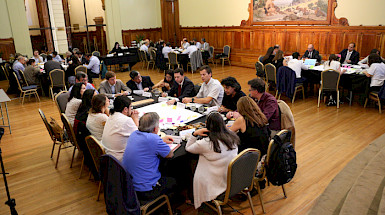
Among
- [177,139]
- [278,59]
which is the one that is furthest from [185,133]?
[278,59]

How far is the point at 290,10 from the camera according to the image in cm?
1014

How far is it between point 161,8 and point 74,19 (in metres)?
4.49

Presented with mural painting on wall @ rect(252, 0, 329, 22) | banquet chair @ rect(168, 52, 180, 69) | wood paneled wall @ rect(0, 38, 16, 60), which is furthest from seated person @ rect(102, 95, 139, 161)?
wood paneled wall @ rect(0, 38, 16, 60)

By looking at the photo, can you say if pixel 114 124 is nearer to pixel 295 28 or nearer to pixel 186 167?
pixel 186 167

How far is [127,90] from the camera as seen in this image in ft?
17.8

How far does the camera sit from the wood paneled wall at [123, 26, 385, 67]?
8.67 meters

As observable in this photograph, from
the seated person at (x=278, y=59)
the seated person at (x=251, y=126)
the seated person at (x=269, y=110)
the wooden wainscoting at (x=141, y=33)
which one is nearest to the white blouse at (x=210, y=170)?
the seated person at (x=251, y=126)

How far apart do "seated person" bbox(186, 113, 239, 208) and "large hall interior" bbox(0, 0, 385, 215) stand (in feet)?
1.44

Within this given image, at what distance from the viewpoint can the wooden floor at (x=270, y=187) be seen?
11.2ft

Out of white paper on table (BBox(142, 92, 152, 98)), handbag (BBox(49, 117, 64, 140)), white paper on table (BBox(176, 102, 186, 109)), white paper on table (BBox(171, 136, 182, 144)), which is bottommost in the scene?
handbag (BBox(49, 117, 64, 140))

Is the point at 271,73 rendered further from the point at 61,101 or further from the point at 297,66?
the point at 61,101

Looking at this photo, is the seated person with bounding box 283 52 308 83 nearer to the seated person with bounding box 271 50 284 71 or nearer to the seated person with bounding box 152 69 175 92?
the seated person with bounding box 271 50 284 71

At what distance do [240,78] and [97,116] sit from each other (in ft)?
23.0

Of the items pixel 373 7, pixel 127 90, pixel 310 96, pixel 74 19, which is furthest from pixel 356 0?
pixel 74 19
